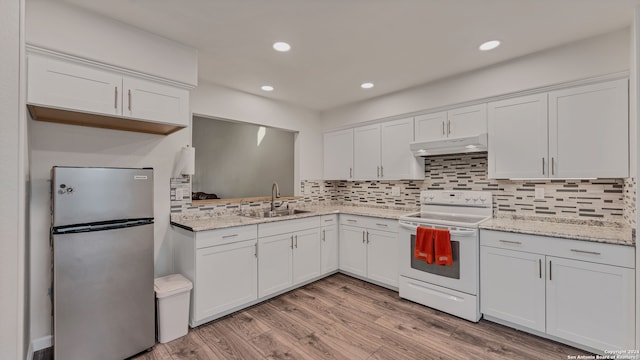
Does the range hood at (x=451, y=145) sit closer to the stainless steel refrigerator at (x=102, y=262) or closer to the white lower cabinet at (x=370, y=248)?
the white lower cabinet at (x=370, y=248)

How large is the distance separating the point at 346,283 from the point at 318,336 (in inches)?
49.3

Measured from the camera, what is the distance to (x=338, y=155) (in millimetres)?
4348

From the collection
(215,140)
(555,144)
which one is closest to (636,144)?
(555,144)

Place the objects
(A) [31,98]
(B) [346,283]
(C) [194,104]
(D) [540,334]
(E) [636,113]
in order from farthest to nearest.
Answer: (B) [346,283] → (C) [194,104] → (D) [540,334] → (E) [636,113] → (A) [31,98]

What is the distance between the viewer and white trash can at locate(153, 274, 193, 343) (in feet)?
7.47

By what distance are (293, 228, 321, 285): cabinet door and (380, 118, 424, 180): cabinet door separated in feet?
4.22

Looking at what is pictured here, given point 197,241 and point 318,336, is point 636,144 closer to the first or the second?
point 318,336

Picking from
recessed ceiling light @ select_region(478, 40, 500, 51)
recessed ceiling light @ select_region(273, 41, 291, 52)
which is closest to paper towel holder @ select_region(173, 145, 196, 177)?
recessed ceiling light @ select_region(273, 41, 291, 52)

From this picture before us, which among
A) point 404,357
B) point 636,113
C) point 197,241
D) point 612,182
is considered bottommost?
point 404,357

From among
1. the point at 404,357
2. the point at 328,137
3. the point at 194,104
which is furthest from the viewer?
the point at 328,137

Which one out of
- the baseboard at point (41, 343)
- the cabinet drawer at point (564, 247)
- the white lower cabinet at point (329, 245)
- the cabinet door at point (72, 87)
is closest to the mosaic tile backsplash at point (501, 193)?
the cabinet drawer at point (564, 247)

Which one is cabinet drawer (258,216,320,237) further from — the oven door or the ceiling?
the ceiling

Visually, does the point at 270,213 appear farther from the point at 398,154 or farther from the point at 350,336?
the point at 398,154

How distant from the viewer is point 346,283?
3.59 metres
